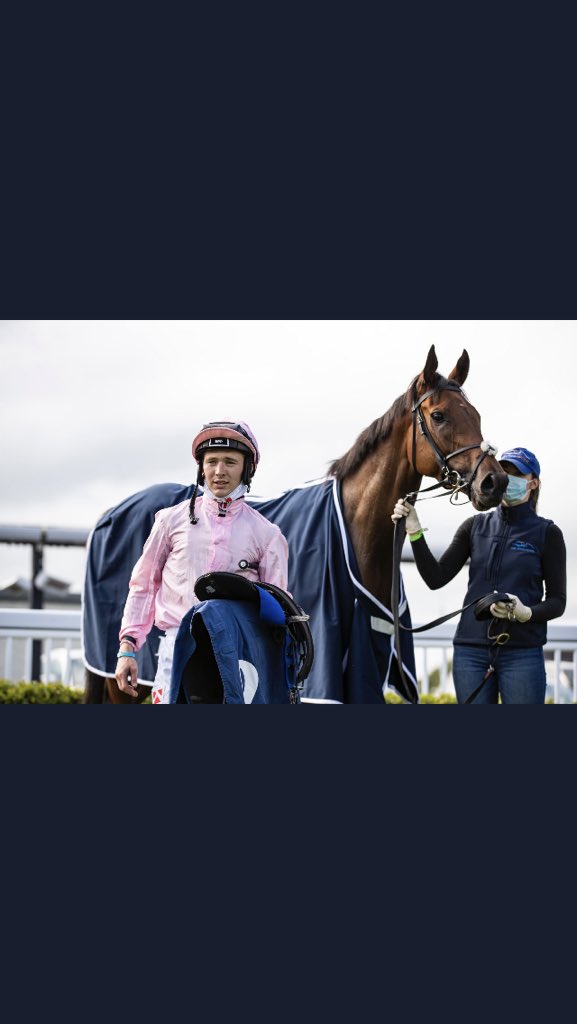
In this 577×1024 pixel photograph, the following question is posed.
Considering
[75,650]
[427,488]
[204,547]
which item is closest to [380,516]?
[427,488]

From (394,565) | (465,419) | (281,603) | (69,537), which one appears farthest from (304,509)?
(69,537)

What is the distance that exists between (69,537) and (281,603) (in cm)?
283

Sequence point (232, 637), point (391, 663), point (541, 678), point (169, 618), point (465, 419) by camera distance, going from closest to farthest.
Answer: point (232, 637)
point (169, 618)
point (541, 678)
point (465, 419)
point (391, 663)

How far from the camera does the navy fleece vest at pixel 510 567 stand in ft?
9.31

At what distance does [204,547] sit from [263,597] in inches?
13.7

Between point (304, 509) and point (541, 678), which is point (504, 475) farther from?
point (304, 509)

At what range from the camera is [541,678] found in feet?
9.31

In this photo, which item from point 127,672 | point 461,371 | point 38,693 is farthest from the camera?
point 38,693

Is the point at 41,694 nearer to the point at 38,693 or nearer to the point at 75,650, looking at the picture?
the point at 38,693

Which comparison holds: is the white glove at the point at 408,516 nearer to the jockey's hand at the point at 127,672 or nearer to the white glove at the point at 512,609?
the white glove at the point at 512,609

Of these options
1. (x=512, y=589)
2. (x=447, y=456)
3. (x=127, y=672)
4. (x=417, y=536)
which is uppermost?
(x=447, y=456)

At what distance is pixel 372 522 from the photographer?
3.35 m

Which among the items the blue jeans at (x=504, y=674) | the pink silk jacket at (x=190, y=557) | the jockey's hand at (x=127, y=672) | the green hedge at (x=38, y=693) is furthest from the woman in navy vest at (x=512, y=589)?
the green hedge at (x=38, y=693)

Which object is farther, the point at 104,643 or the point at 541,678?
the point at 104,643
